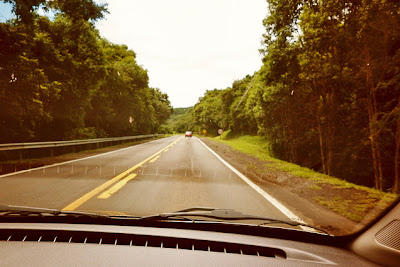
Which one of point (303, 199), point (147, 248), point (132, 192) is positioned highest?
point (147, 248)

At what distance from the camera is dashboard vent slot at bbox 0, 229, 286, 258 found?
2041mm

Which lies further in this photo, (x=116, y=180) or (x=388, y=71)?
(x=388, y=71)

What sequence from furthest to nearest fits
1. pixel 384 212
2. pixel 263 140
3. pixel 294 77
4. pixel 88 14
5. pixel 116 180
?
pixel 263 140
pixel 294 77
pixel 88 14
pixel 116 180
pixel 384 212

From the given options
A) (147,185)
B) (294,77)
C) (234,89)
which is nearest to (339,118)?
(294,77)

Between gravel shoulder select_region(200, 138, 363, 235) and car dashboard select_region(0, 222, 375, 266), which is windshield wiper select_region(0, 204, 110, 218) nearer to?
car dashboard select_region(0, 222, 375, 266)

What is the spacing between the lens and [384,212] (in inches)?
88.7

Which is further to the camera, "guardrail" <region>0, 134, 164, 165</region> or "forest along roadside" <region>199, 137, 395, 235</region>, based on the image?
"guardrail" <region>0, 134, 164, 165</region>

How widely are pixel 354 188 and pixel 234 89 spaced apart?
56.6m

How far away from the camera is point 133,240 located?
85.0 inches

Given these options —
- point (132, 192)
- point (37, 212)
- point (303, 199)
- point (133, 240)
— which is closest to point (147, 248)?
point (133, 240)

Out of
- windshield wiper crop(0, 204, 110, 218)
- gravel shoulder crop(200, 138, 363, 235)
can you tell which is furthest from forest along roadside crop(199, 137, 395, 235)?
windshield wiper crop(0, 204, 110, 218)

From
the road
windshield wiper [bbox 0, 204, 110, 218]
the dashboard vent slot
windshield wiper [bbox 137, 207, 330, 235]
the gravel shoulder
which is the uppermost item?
windshield wiper [bbox 0, 204, 110, 218]

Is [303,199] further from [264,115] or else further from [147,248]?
[264,115]

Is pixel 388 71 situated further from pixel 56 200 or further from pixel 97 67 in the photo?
pixel 97 67
